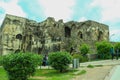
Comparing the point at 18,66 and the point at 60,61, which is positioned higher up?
the point at 60,61

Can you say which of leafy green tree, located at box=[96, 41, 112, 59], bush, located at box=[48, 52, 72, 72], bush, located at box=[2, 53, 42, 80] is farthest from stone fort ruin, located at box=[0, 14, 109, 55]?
bush, located at box=[2, 53, 42, 80]

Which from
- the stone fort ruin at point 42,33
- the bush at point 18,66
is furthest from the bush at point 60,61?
the stone fort ruin at point 42,33

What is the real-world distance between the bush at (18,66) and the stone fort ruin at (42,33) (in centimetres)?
2721

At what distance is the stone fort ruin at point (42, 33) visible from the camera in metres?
46.6

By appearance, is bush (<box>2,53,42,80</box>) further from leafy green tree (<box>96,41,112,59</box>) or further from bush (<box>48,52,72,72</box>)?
leafy green tree (<box>96,41,112,59</box>)

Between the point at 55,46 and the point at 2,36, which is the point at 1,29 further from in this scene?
the point at 55,46

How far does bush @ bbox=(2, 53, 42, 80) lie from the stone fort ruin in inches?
1071

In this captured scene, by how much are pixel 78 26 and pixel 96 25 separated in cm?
380

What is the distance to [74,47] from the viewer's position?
42.0 metres

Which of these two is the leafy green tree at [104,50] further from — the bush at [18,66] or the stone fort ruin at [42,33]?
the bush at [18,66]

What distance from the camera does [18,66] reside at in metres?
15.7

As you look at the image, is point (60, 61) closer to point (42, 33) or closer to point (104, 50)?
point (104, 50)

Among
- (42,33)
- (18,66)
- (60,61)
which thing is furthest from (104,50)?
(42,33)

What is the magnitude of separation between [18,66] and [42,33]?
36.1m
